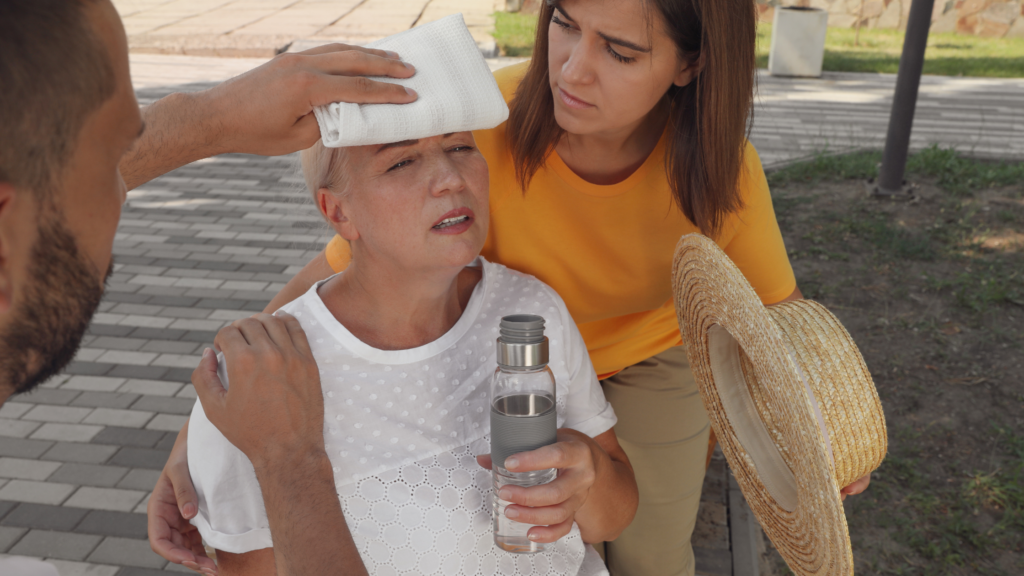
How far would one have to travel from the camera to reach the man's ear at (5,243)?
3.43ft

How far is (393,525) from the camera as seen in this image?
1.73 metres

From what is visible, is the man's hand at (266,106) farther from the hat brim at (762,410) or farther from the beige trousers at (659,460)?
the beige trousers at (659,460)

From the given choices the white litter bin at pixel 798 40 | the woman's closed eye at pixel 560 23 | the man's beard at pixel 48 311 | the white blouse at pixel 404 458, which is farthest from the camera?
the white litter bin at pixel 798 40

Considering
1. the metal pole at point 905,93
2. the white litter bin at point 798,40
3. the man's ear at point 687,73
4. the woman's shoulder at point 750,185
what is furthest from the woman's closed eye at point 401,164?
the white litter bin at point 798,40

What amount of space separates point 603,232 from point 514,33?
35.7ft

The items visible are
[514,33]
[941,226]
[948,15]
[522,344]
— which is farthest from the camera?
[948,15]

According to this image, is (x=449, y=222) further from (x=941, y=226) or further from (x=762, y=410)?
(x=941, y=226)

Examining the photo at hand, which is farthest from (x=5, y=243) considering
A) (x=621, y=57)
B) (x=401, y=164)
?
(x=621, y=57)

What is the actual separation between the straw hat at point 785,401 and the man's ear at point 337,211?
2.64ft

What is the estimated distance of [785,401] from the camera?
5.10 feet

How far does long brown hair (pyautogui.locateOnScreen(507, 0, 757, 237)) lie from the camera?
2082 mm

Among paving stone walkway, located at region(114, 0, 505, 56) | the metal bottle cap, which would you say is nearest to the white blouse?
the metal bottle cap

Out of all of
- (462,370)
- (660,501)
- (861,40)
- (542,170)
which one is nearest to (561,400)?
(462,370)

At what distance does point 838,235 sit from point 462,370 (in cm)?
448
